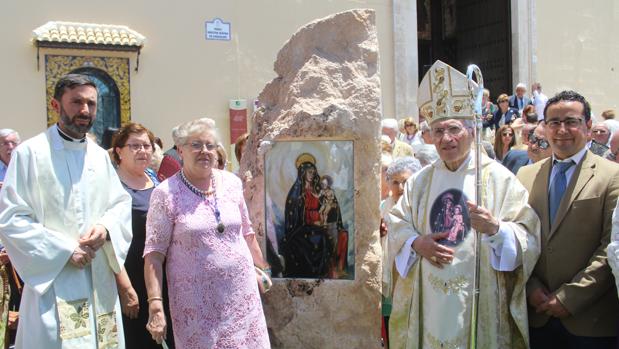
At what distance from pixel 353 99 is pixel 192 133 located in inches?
48.0

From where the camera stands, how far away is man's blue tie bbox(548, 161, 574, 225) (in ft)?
11.2

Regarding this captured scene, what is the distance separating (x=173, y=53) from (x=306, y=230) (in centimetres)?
788

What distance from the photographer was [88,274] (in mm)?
3277

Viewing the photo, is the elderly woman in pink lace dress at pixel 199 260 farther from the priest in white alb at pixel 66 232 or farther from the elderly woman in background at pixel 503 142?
the elderly woman in background at pixel 503 142

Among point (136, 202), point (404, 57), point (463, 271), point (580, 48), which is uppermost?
point (580, 48)

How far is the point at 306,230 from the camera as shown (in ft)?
14.0

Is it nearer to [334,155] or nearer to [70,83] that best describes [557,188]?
[334,155]

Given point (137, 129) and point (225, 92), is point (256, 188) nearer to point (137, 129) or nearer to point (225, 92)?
point (137, 129)

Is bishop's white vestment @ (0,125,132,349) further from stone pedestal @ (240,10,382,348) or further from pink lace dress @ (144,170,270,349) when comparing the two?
stone pedestal @ (240,10,382,348)

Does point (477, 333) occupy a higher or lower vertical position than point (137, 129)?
lower

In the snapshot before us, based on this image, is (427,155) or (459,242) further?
(427,155)

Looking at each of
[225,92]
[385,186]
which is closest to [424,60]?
[225,92]

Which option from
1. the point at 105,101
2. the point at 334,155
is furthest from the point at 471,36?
the point at 334,155

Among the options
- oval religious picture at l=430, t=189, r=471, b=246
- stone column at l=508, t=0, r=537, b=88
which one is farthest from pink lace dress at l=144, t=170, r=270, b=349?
stone column at l=508, t=0, r=537, b=88
